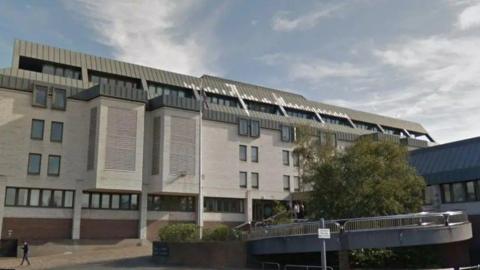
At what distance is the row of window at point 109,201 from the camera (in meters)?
45.6

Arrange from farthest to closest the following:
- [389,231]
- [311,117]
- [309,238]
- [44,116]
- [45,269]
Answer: [311,117] < [44,116] < [45,269] < [309,238] < [389,231]

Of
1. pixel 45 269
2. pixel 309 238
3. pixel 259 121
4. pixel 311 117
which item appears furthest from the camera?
pixel 311 117

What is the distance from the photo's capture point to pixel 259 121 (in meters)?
58.5

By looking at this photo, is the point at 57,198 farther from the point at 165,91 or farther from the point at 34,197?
the point at 165,91

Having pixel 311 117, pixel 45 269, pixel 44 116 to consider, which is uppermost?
pixel 311 117

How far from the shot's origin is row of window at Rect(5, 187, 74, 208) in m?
41.7

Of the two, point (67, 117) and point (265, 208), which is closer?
point (67, 117)

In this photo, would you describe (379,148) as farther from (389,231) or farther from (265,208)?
(265,208)

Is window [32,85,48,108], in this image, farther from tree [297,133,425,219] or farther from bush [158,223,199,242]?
tree [297,133,425,219]

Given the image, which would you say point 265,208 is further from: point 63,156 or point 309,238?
point 309,238

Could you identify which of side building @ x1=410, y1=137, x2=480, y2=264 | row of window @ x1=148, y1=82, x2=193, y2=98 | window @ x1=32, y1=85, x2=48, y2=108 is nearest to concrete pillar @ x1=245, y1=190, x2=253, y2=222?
row of window @ x1=148, y1=82, x2=193, y2=98

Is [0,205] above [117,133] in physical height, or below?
below

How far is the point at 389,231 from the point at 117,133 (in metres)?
Result: 27.7

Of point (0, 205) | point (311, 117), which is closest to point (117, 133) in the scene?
point (0, 205)
